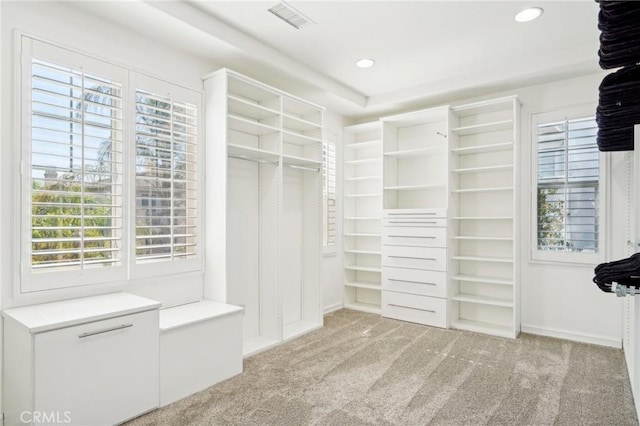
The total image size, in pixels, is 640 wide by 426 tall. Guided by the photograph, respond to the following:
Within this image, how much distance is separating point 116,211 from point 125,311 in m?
0.79

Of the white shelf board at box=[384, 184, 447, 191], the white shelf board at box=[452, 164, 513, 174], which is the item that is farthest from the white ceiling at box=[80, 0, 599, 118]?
the white shelf board at box=[384, 184, 447, 191]

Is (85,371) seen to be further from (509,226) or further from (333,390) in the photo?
(509,226)

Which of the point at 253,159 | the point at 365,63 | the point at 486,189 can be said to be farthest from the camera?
the point at 486,189

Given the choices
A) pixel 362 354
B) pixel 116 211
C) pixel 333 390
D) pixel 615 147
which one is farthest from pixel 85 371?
pixel 615 147

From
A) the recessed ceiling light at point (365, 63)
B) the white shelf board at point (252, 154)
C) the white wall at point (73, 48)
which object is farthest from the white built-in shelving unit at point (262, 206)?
the recessed ceiling light at point (365, 63)

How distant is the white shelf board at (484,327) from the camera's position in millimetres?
3797

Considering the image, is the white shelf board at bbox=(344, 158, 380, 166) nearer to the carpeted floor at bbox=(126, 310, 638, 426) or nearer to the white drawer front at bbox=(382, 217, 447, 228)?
the white drawer front at bbox=(382, 217, 447, 228)

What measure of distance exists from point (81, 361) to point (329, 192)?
11.0ft

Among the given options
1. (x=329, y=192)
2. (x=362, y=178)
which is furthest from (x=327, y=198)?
(x=362, y=178)

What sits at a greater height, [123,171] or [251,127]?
[251,127]

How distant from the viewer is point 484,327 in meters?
3.99

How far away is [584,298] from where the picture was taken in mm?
3641

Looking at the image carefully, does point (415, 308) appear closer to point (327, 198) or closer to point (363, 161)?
point (327, 198)

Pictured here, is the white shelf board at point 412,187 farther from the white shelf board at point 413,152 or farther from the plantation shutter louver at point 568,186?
the plantation shutter louver at point 568,186
